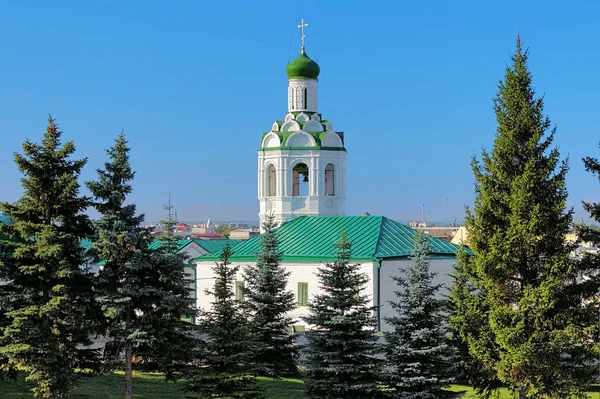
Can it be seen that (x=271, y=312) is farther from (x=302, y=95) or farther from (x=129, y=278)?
(x=302, y=95)

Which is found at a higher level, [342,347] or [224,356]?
[342,347]

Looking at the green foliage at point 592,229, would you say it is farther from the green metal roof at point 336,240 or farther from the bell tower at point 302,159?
the bell tower at point 302,159

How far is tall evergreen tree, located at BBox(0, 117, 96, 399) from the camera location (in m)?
19.1

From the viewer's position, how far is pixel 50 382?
19219 mm

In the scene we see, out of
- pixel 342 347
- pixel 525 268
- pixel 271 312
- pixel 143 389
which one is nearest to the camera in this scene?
pixel 525 268

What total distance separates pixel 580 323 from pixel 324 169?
64.4 feet

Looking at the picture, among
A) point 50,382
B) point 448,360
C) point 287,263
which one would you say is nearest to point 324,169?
point 287,263

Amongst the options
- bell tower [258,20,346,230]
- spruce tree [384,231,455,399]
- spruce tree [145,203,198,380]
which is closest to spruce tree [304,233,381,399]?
spruce tree [384,231,455,399]

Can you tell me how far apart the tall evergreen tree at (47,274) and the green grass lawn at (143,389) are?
6.04ft

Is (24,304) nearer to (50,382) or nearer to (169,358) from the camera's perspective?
(50,382)

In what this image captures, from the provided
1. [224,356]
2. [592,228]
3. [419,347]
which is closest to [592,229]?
[592,228]

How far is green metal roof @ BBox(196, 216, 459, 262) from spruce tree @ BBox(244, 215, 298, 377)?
5.97 meters

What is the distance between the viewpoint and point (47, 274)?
19469 mm

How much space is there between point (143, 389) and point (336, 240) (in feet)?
40.2
